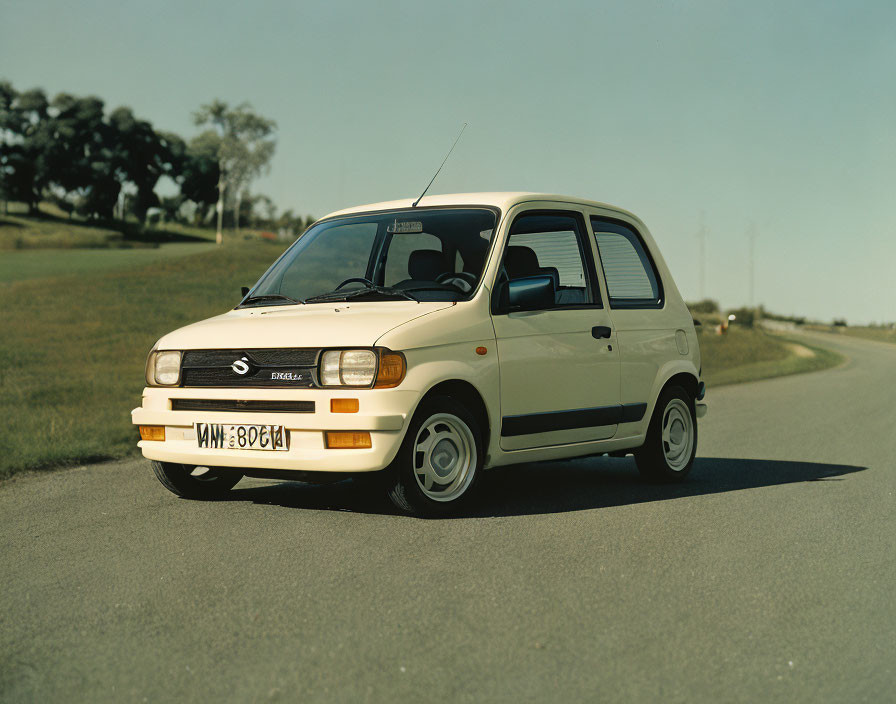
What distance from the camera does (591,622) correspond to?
4348 millimetres

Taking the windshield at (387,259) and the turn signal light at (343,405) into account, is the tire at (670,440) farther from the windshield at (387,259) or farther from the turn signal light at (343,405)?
the turn signal light at (343,405)

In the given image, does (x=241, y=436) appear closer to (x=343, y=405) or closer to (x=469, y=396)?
(x=343, y=405)

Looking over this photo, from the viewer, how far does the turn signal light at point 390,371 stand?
19.9 feet

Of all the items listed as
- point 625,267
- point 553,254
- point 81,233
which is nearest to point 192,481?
point 553,254

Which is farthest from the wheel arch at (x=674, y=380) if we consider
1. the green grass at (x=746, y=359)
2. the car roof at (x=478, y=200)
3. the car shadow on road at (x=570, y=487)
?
the green grass at (x=746, y=359)

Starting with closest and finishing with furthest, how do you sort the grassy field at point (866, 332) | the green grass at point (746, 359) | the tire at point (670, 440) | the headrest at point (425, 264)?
the headrest at point (425, 264) < the tire at point (670, 440) < the green grass at point (746, 359) < the grassy field at point (866, 332)

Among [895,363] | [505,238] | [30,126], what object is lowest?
[895,363]

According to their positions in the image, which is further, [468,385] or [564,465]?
[564,465]

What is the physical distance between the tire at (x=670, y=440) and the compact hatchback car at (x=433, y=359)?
0.06 feet

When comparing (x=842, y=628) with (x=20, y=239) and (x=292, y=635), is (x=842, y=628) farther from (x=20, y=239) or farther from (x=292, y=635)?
(x=20, y=239)

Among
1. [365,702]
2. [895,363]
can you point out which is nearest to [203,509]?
[365,702]

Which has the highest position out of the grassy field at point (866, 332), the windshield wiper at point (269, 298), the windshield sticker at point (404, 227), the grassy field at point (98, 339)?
the windshield sticker at point (404, 227)

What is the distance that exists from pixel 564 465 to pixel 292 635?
592 centimetres

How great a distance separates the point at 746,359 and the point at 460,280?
33.4 m
